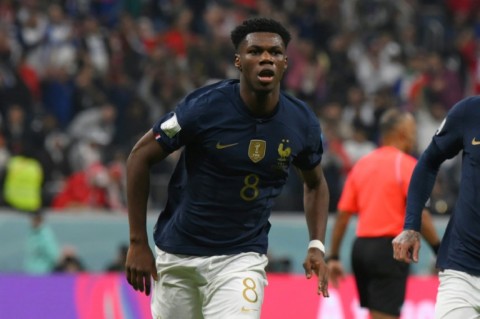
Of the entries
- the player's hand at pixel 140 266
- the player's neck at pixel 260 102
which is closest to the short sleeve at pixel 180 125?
the player's neck at pixel 260 102

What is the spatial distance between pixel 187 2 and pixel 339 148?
186 inches

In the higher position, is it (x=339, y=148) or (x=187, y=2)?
(x=187, y=2)

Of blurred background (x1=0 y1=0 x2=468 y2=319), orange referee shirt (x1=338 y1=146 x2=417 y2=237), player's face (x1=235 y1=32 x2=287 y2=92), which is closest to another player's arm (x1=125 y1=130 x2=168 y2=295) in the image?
player's face (x1=235 y1=32 x2=287 y2=92)

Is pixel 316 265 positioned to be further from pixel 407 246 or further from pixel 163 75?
pixel 163 75

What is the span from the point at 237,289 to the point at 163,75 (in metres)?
11.1

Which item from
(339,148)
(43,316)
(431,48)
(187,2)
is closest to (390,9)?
(431,48)

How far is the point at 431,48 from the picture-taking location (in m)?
20.7

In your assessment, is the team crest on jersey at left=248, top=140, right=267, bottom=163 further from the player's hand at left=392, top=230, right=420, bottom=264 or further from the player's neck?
the player's hand at left=392, top=230, right=420, bottom=264

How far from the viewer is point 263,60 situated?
622cm

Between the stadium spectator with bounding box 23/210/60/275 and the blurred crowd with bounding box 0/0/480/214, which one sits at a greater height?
the blurred crowd with bounding box 0/0/480/214

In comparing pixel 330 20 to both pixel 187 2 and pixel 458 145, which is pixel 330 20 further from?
pixel 458 145

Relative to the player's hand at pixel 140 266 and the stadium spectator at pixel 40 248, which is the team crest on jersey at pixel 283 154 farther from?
the stadium spectator at pixel 40 248

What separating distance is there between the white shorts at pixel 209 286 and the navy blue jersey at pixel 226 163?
0.18 ft

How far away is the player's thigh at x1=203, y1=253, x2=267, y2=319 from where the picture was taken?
618cm
